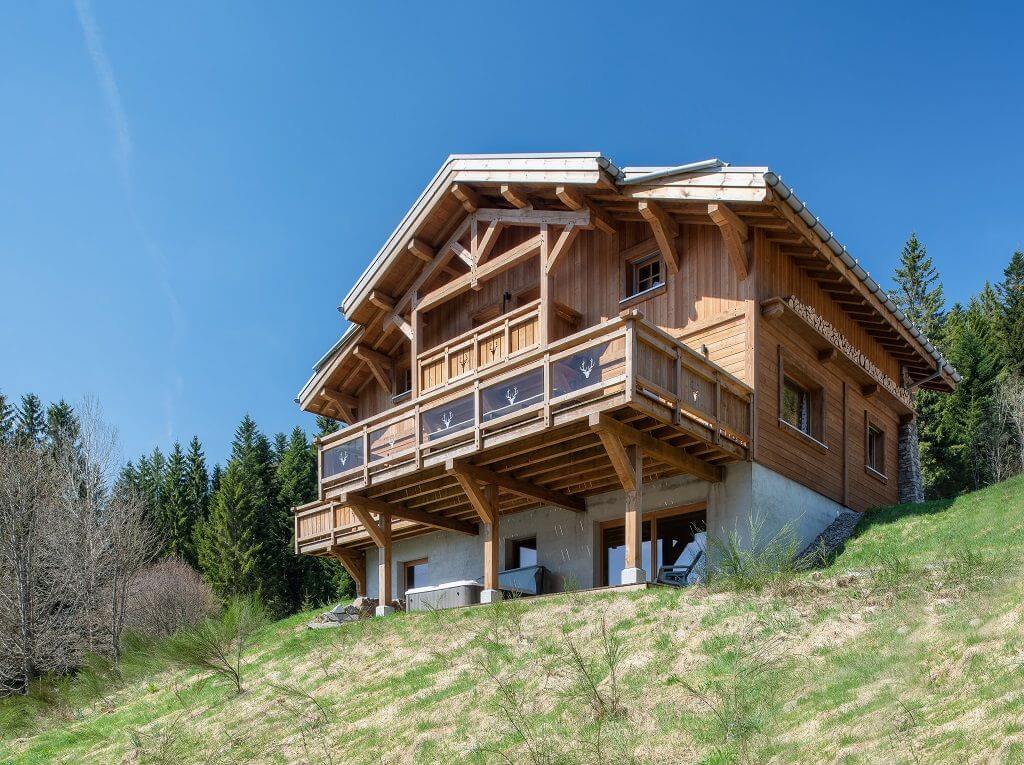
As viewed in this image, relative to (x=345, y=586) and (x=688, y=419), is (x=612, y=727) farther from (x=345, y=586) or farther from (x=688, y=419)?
(x=345, y=586)

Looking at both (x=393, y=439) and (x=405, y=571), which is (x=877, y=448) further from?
(x=405, y=571)

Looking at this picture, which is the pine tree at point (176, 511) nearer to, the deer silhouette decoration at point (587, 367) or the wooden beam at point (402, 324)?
the wooden beam at point (402, 324)

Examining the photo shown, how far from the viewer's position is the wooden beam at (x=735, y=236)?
52.3 ft

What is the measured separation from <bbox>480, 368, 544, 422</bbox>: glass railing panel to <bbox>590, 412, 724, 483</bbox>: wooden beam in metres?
1.25

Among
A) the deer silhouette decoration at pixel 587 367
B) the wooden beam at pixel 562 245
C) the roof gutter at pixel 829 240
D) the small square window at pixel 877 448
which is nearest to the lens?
the deer silhouette decoration at pixel 587 367

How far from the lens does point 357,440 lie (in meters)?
18.9

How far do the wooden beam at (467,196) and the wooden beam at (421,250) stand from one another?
1.50 m

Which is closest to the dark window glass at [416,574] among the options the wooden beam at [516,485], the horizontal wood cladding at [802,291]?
the wooden beam at [516,485]

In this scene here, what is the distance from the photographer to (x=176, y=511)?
46.5m

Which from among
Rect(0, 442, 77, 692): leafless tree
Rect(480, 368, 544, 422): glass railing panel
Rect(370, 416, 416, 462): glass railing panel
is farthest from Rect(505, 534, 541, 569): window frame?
Rect(0, 442, 77, 692): leafless tree

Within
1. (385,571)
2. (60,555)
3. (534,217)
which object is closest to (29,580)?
(60,555)

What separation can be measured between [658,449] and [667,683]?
5913mm

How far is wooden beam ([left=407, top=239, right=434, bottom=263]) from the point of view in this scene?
20.7 m

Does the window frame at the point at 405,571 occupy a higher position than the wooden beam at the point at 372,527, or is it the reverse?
the wooden beam at the point at 372,527
